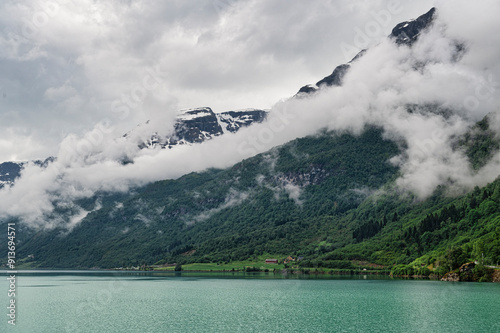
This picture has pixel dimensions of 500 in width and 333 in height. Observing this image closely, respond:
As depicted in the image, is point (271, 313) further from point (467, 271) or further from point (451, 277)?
point (451, 277)

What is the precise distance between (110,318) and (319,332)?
40756 mm

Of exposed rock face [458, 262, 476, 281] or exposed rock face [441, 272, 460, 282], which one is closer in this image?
exposed rock face [458, 262, 476, 281]

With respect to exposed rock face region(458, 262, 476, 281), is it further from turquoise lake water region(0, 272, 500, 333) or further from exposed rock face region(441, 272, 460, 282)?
turquoise lake water region(0, 272, 500, 333)

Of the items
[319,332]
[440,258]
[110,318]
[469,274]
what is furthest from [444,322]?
[440,258]

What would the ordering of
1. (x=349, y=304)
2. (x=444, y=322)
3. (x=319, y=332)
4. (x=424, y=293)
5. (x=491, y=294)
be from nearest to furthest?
(x=319, y=332)
(x=444, y=322)
(x=349, y=304)
(x=491, y=294)
(x=424, y=293)

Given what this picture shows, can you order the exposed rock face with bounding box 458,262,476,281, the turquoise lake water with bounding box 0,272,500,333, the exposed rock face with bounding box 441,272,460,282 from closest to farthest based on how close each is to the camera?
the turquoise lake water with bounding box 0,272,500,333 → the exposed rock face with bounding box 458,262,476,281 → the exposed rock face with bounding box 441,272,460,282

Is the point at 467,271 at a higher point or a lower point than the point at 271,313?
lower

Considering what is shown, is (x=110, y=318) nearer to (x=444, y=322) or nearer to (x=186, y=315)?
(x=186, y=315)

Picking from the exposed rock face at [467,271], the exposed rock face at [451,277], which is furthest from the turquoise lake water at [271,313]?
the exposed rock face at [451,277]

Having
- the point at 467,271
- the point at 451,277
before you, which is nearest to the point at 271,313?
the point at 467,271

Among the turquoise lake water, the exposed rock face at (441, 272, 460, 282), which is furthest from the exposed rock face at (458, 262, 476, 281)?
the turquoise lake water

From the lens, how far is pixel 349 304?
333 ft

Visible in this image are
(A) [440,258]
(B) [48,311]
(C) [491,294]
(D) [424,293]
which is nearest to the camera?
(B) [48,311]

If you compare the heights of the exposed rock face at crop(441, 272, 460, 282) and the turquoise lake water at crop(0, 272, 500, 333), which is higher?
the turquoise lake water at crop(0, 272, 500, 333)
